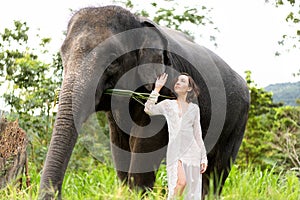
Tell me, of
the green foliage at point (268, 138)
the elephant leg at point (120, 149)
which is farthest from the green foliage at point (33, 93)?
the green foliage at point (268, 138)

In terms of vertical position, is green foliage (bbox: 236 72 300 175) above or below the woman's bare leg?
below

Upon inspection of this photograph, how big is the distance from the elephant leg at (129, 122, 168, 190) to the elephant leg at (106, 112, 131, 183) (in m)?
0.13

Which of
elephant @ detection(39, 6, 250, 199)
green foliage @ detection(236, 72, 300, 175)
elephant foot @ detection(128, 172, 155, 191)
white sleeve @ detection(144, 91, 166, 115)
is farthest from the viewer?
green foliage @ detection(236, 72, 300, 175)

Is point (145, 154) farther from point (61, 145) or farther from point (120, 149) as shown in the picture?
point (61, 145)

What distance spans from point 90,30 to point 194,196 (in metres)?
1.50

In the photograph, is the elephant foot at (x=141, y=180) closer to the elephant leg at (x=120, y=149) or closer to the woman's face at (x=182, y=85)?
the elephant leg at (x=120, y=149)

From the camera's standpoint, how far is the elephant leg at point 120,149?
17.7 feet

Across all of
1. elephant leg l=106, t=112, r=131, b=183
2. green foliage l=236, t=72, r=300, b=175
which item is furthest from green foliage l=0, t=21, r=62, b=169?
green foliage l=236, t=72, r=300, b=175

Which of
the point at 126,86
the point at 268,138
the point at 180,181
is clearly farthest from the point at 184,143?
the point at 268,138

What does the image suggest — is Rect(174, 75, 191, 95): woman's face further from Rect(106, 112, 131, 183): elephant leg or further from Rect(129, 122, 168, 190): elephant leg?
Rect(106, 112, 131, 183): elephant leg

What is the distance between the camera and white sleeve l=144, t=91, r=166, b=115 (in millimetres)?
4422

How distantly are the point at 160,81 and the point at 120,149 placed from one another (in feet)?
4.06

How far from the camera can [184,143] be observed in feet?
14.2

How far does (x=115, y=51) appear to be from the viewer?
4504 mm
